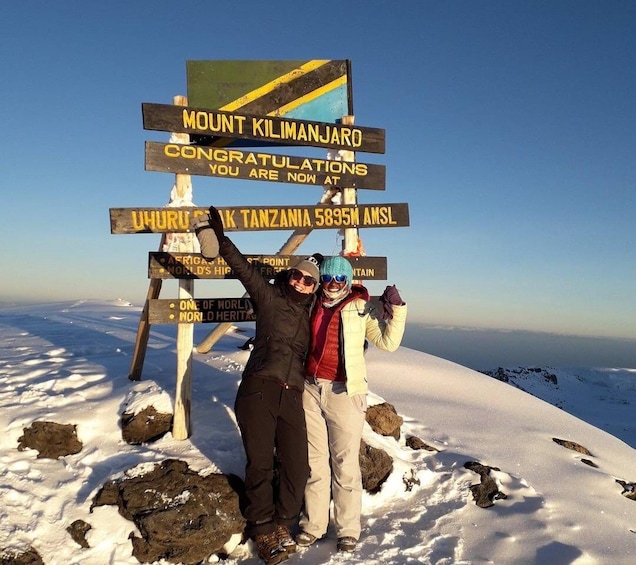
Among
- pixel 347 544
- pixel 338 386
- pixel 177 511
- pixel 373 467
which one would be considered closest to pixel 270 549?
pixel 347 544

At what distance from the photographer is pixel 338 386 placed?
462 cm

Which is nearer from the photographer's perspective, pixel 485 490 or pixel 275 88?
pixel 485 490

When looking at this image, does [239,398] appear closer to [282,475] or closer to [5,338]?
[282,475]

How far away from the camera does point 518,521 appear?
468 cm

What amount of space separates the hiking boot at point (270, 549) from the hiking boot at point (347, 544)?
517mm

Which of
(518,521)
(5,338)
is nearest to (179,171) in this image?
(518,521)

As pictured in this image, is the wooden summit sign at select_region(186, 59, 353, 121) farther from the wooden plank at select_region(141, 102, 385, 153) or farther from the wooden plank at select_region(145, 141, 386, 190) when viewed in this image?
the wooden plank at select_region(145, 141, 386, 190)

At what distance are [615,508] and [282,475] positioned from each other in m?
3.74

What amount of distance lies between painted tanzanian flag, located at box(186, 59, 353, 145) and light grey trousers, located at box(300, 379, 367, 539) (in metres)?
3.65

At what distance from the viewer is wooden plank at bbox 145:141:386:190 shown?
546cm

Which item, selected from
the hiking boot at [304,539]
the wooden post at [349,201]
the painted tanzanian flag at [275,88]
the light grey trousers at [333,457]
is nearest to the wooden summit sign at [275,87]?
the painted tanzanian flag at [275,88]

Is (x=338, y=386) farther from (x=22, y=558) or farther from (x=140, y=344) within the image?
(x=140, y=344)

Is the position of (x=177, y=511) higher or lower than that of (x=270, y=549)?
higher

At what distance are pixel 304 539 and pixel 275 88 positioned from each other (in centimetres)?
537
